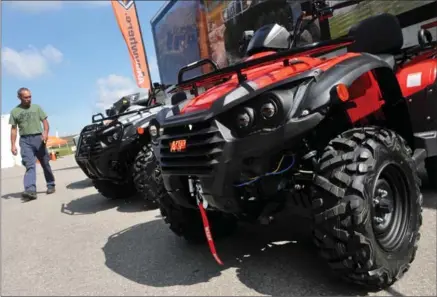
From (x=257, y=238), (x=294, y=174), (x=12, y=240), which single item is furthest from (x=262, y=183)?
(x=12, y=240)

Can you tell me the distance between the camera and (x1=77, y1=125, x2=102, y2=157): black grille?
5.40m

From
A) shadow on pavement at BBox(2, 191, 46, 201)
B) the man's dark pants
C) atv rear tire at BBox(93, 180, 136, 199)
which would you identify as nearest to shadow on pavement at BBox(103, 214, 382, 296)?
atv rear tire at BBox(93, 180, 136, 199)

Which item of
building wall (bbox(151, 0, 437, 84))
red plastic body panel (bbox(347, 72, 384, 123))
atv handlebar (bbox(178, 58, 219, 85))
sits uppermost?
building wall (bbox(151, 0, 437, 84))

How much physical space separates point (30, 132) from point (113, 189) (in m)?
2.32

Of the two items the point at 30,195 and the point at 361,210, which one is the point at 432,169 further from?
the point at 30,195

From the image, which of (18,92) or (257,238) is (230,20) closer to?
(18,92)

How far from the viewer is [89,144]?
5512mm

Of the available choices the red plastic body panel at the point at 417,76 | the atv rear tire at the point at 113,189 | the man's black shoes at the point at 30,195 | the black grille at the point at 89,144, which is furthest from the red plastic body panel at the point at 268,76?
the man's black shoes at the point at 30,195

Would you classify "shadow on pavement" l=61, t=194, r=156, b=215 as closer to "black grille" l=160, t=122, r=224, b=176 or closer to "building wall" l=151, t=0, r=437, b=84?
"building wall" l=151, t=0, r=437, b=84

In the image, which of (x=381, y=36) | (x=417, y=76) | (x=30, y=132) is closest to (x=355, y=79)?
(x=417, y=76)

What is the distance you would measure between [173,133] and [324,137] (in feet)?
3.23

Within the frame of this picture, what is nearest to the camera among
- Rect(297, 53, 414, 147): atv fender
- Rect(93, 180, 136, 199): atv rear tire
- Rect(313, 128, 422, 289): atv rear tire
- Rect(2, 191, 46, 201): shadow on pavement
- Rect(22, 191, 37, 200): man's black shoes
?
Rect(313, 128, 422, 289): atv rear tire

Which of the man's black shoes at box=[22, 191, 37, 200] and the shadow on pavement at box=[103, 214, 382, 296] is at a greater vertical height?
the man's black shoes at box=[22, 191, 37, 200]

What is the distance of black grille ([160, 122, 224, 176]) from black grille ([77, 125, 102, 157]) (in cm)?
298
